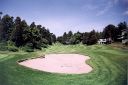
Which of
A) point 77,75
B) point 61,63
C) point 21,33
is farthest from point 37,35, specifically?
point 77,75

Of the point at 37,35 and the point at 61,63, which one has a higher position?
the point at 37,35

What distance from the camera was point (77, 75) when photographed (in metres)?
4.86

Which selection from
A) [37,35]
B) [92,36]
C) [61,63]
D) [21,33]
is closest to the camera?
[21,33]

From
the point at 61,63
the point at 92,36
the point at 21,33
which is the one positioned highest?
the point at 21,33

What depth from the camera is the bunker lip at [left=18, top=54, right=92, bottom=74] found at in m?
4.91

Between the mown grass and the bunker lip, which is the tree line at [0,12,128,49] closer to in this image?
the mown grass

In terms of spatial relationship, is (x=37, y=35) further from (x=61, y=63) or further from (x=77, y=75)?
(x=77, y=75)

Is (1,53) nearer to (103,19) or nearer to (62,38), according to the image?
(62,38)

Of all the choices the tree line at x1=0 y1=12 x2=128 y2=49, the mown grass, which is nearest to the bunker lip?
the mown grass

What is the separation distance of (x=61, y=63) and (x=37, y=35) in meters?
0.78

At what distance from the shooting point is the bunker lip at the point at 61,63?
16.1ft

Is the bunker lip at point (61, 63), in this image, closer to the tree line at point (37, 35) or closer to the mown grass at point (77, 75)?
the mown grass at point (77, 75)

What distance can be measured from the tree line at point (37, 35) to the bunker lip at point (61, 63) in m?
0.29

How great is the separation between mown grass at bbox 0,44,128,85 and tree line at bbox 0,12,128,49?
0.14 meters
